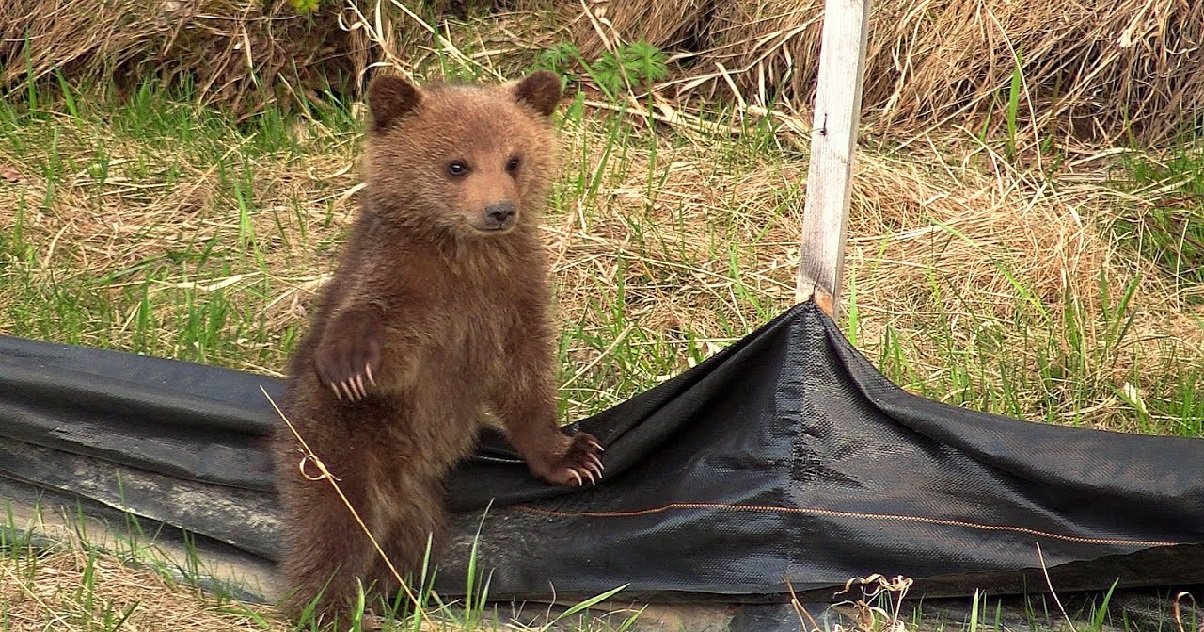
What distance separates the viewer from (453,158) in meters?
Answer: 3.61

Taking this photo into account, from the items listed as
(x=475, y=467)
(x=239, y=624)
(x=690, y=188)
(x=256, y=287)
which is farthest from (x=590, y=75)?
(x=239, y=624)

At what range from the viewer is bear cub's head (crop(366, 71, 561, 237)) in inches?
139

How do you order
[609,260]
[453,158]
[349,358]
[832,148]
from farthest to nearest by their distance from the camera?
[609,260] → [453,158] → [349,358] → [832,148]

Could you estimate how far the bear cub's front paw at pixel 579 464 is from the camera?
3.44 meters

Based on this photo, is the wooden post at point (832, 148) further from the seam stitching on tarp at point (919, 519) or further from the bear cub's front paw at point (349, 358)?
the bear cub's front paw at point (349, 358)

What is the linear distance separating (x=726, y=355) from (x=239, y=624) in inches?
50.9

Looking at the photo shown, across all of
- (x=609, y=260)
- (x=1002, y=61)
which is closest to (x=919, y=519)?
(x=609, y=260)

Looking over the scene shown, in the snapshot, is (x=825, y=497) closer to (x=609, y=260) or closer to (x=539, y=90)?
(x=539, y=90)

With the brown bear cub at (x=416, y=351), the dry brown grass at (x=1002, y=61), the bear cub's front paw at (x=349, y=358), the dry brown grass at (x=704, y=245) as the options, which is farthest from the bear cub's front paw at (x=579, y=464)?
the dry brown grass at (x=1002, y=61)

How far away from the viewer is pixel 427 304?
347 centimetres

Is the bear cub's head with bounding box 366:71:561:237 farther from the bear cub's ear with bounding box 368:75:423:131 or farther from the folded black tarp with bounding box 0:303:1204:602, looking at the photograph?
the folded black tarp with bounding box 0:303:1204:602

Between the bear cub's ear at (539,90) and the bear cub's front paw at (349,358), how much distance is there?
83 cm

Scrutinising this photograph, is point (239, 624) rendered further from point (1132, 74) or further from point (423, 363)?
point (1132, 74)

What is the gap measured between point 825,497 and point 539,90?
135 centimetres
